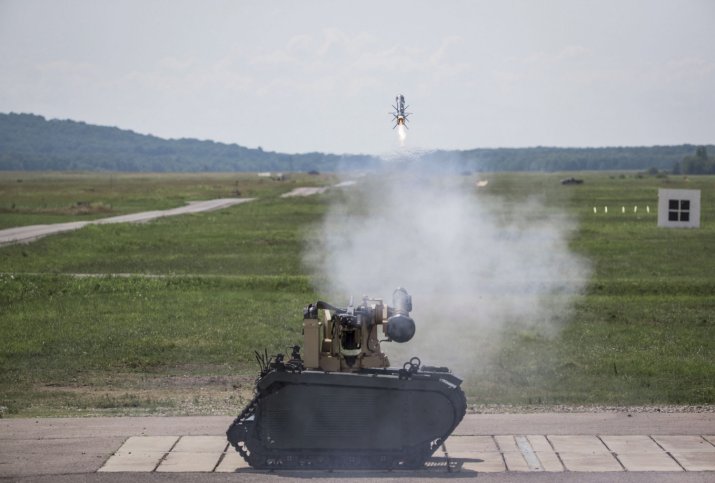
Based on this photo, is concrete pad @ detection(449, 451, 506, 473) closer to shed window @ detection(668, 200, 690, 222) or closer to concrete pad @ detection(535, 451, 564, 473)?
concrete pad @ detection(535, 451, 564, 473)

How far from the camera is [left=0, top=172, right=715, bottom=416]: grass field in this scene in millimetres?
23281

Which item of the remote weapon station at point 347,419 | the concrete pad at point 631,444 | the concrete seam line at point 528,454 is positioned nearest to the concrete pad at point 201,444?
the remote weapon station at point 347,419

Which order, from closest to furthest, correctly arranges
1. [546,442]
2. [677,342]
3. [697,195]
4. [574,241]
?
1. [546,442]
2. [677,342]
3. [574,241]
4. [697,195]

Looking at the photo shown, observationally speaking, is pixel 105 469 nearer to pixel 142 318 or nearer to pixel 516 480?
pixel 516 480

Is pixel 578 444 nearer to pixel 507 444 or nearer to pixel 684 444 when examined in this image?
pixel 507 444

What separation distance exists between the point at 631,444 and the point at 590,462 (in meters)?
1.44

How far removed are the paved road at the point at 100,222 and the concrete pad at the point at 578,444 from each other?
4691 centimetres

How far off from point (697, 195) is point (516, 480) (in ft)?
181

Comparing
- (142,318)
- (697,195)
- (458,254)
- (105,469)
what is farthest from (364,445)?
(697,195)

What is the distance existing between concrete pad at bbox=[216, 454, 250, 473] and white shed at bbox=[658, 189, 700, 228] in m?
55.2

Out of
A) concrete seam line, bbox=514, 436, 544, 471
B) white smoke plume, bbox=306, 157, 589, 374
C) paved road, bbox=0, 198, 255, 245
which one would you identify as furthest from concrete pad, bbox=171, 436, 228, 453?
paved road, bbox=0, 198, 255, 245

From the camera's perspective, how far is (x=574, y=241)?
59.9 metres

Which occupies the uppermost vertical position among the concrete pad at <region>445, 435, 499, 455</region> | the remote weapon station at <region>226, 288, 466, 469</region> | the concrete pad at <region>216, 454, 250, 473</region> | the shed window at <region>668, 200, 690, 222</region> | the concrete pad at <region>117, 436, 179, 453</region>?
the remote weapon station at <region>226, 288, 466, 469</region>

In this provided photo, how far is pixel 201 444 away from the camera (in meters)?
18.4
